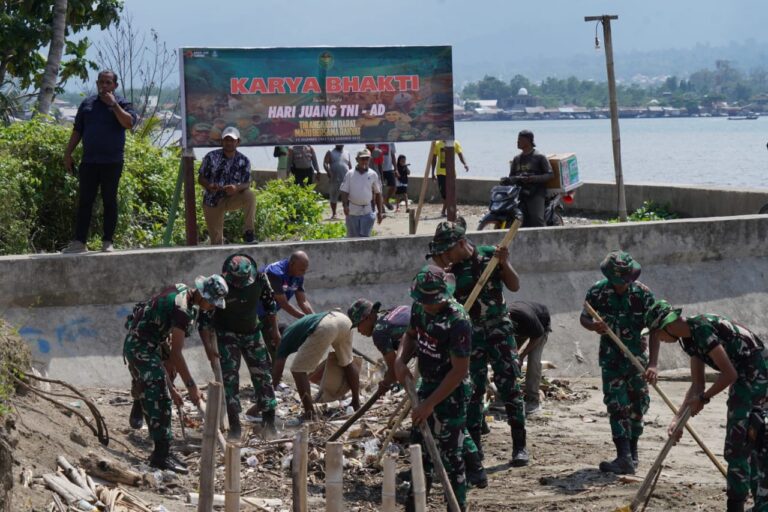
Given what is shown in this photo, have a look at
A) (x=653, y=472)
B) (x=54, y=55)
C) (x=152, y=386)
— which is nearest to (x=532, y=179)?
(x=152, y=386)

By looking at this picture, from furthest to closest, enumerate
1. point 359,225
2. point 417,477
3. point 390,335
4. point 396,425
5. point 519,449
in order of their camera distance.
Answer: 1. point 359,225
2. point 519,449
3. point 390,335
4. point 396,425
5. point 417,477

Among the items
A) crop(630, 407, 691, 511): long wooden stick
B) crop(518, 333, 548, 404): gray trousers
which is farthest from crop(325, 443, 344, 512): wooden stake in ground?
crop(518, 333, 548, 404): gray trousers

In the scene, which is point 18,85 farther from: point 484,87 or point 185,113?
point 484,87

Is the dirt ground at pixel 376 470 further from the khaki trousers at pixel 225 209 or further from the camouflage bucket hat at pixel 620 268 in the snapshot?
the khaki trousers at pixel 225 209

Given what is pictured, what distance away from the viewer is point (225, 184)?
43.8 ft

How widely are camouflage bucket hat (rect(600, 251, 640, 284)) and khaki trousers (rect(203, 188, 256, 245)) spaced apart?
15.3 ft

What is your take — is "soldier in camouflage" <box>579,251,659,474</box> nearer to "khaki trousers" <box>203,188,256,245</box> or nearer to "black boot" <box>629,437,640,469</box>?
"black boot" <box>629,437,640,469</box>

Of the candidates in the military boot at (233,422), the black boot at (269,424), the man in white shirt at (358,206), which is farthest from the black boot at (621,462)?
the man in white shirt at (358,206)

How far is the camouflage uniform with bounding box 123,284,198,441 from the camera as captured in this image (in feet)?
31.8

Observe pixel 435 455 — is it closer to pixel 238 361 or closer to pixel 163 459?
pixel 163 459

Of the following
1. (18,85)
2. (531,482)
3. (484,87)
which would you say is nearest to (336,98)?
(531,482)

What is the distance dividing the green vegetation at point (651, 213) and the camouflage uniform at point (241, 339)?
29.7 feet

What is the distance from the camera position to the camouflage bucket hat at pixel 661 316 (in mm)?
8438

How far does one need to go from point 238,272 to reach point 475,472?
7.98ft
